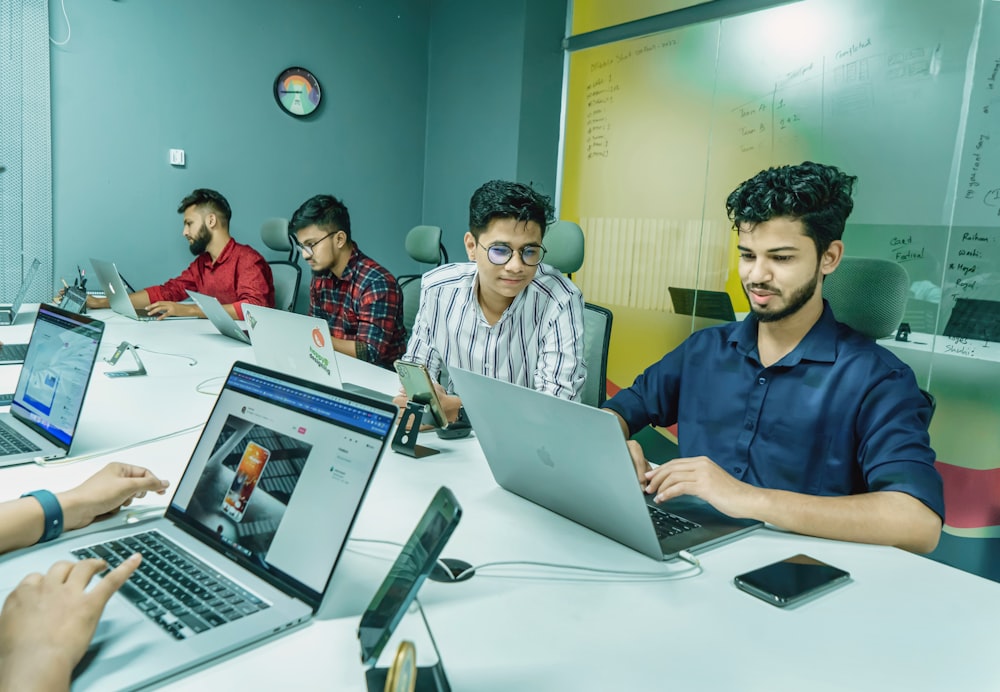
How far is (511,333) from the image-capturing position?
2188 millimetres

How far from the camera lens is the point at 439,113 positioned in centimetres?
505

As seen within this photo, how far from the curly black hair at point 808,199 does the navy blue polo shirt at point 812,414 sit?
17 cm

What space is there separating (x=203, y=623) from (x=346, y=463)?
240 millimetres

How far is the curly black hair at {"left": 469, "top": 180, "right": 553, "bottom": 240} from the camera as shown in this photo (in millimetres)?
1991

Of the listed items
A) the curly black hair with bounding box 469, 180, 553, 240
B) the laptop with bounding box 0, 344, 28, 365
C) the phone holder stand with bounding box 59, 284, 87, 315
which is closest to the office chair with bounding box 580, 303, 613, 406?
the curly black hair with bounding box 469, 180, 553, 240

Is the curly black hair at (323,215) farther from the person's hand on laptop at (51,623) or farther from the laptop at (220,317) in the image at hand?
the person's hand on laptop at (51,623)

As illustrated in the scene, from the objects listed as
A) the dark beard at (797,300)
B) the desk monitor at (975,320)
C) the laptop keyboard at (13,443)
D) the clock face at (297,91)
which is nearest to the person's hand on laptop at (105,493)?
the laptop keyboard at (13,443)

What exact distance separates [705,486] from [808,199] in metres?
0.68

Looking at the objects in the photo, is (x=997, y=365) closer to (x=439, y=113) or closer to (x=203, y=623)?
(x=203, y=623)

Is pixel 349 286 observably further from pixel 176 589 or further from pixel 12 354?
pixel 176 589

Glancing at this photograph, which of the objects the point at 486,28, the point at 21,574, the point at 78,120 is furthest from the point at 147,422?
the point at 486,28

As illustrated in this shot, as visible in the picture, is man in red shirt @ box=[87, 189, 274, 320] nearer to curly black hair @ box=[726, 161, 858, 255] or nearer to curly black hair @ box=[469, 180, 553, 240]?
curly black hair @ box=[469, 180, 553, 240]

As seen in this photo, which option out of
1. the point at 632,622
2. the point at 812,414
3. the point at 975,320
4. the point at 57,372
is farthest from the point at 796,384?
the point at 57,372

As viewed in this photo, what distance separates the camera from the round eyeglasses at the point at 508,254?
79.1 inches
